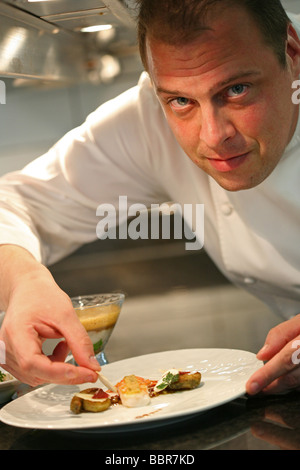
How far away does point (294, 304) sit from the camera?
60.9 inches

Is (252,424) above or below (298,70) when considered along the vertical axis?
below

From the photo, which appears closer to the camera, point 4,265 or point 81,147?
point 4,265

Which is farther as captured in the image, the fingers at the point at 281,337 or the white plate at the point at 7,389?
the white plate at the point at 7,389

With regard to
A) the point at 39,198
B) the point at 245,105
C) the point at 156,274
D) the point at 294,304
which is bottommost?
the point at 156,274

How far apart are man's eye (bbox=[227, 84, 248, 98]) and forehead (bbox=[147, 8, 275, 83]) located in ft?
0.11

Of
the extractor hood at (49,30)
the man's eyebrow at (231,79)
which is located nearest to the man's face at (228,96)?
the man's eyebrow at (231,79)

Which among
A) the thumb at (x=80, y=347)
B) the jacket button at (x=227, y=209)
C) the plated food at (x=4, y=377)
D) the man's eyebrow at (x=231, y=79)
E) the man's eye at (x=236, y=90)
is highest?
the man's eyebrow at (x=231, y=79)

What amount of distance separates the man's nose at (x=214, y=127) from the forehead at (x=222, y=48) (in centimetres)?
7

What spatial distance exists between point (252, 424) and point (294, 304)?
730mm

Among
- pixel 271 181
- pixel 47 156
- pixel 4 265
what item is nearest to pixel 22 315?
pixel 4 265

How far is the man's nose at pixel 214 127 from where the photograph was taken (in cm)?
108

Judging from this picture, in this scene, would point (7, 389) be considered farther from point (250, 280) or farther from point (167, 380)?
point (250, 280)

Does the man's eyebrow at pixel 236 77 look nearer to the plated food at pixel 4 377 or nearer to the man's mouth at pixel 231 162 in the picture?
the man's mouth at pixel 231 162

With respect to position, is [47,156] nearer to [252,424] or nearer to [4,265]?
[4,265]
